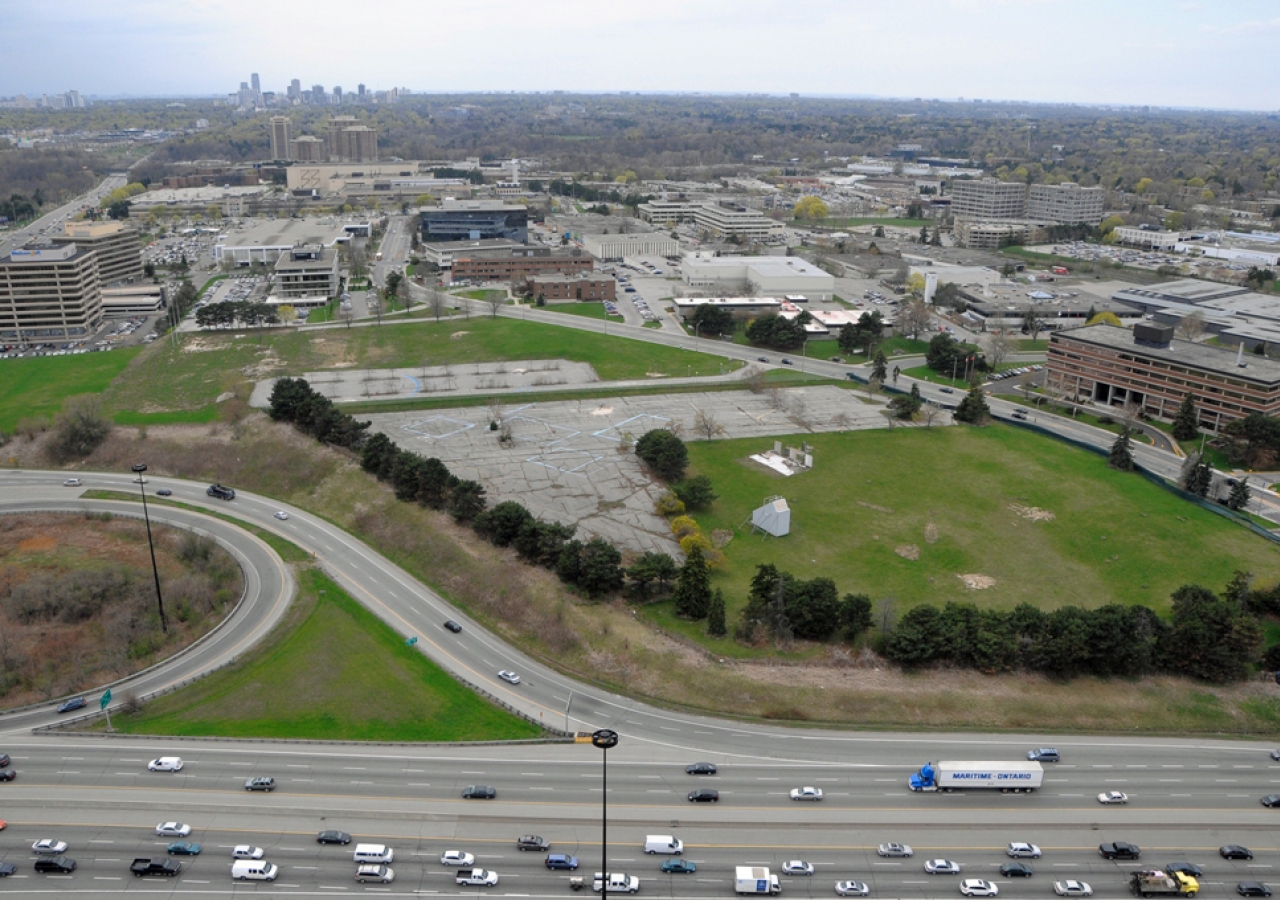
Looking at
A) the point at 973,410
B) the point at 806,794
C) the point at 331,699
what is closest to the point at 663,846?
the point at 806,794

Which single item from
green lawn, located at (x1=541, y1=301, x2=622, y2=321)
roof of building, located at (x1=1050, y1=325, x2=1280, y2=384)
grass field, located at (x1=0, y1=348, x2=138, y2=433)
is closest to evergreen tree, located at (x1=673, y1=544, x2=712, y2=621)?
roof of building, located at (x1=1050, y1=325, x2=1280, y2=384)

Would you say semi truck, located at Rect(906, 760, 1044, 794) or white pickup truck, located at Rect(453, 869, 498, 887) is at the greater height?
semi truck, located at Rect(906, 760, 1044, 794)

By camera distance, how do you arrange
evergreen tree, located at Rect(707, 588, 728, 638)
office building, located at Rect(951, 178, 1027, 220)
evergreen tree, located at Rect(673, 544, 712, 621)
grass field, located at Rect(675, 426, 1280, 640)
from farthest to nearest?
office building, located at Rect(951, 178, 1027, 220) < grass field, located at Rect(675, 426, 1280, 640) < evergreen tree, located at Rect(673, 544, 712, 621) < evergreen tree, located at Rect(707, 588, 728, 638)

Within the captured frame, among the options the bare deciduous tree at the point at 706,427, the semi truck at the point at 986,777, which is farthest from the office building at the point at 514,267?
the semi truck at the point at 986,777

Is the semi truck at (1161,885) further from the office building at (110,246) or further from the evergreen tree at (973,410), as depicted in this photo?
the office building at (110,246)

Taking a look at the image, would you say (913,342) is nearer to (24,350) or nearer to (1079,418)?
(1079,418)

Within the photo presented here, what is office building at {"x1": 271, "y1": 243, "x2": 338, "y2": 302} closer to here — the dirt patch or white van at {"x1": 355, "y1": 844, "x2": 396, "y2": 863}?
the dirt patch
